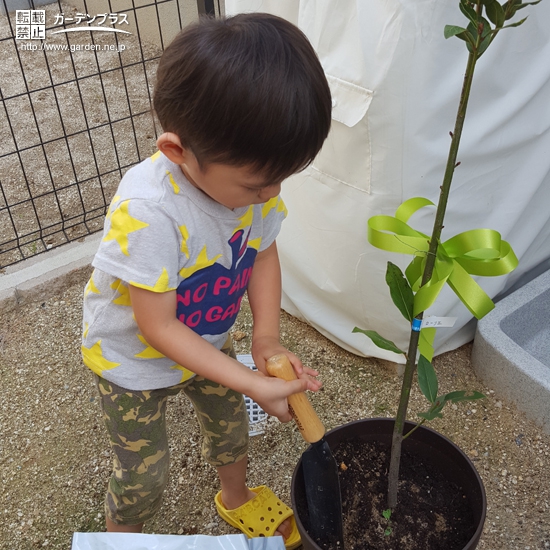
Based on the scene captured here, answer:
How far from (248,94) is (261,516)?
1.11 m

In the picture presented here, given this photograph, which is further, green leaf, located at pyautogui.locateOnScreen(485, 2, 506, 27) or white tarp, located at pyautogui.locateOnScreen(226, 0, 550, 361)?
white tarp, located at pyautogui.locateOnScreen(226, 0, 550, 361)

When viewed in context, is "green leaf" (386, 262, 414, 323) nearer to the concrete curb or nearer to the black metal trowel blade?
the black metal trowel blade

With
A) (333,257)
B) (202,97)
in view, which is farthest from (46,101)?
(202,97)

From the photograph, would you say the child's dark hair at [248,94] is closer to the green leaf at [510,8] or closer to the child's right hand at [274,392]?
the green leaf at [510,8]

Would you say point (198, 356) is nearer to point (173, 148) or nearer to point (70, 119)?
point (173, 148)

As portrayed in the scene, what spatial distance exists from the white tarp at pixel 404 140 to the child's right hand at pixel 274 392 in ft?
2.30

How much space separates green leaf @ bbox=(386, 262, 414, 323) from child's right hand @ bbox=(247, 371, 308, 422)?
0.22m

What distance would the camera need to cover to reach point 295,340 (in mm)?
2160

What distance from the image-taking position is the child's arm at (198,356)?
102 cm

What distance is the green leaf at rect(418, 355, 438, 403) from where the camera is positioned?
3.56ft

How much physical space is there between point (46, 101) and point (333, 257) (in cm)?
285

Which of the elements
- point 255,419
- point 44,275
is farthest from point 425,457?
point 44,275
